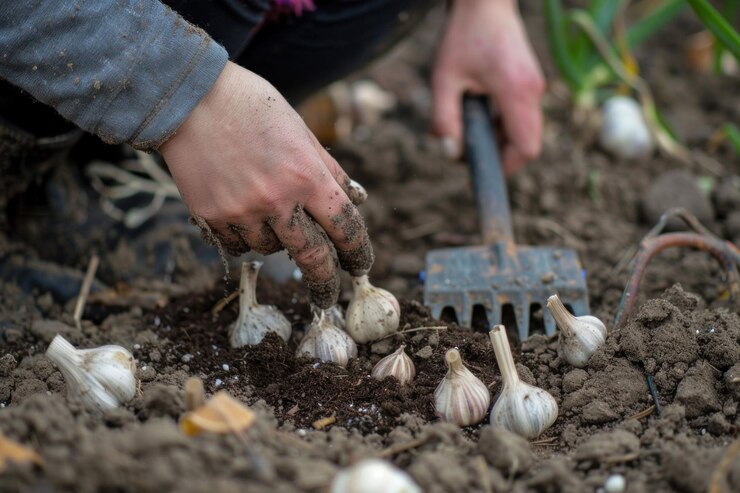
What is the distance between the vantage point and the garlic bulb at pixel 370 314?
1.61m

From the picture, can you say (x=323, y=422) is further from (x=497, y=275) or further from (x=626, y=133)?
(x=626, y=133)

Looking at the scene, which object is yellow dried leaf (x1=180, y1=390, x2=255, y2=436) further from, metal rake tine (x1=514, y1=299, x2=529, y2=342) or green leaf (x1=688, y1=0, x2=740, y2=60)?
green leaf (x1=688, y1=0, x2=740, y2=60)

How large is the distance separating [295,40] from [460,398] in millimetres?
1093

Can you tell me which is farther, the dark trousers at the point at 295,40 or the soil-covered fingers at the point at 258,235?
the dark trousers at the point at 295,40

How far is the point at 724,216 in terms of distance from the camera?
2363mm

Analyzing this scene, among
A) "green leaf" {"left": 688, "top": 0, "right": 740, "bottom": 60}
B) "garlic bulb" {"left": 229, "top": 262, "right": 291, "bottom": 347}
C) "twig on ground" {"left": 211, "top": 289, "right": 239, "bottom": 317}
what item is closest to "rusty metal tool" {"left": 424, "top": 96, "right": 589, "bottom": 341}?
"garlic bulb" {"left": 229, "top": 262, "right": 291, "bottom": 347}

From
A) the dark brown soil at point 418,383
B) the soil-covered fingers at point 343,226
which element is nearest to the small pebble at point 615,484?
the dark brown soil at point 418,383

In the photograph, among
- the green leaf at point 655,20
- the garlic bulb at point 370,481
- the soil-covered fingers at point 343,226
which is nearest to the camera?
the garlic bulb at point 370,481

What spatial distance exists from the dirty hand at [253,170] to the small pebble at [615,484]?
0.63 m

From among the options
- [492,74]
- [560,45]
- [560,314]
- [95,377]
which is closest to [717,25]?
[492,74]

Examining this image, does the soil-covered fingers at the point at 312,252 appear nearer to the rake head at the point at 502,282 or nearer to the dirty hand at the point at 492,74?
the rake head at the point at 502,282

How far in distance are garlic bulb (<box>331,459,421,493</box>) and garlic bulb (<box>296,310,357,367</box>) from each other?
53cm

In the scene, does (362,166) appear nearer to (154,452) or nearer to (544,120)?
(544,120)

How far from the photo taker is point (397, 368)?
4.92 ft
